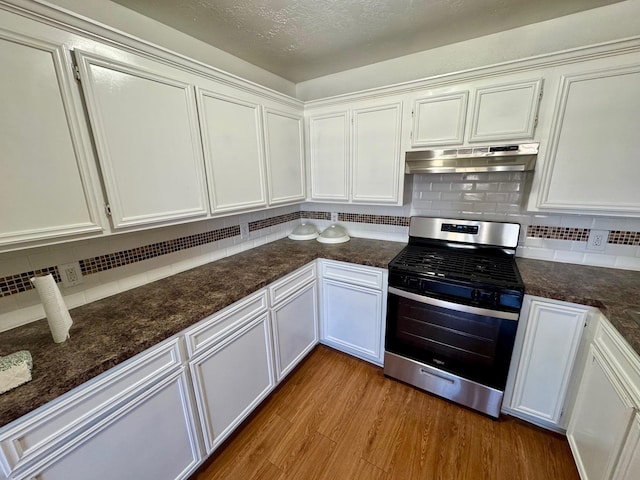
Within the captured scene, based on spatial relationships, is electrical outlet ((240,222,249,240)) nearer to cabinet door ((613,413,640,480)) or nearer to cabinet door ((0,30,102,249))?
cabinet door ((0,30,102,249))

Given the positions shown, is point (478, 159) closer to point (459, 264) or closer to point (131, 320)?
point (459, 264)

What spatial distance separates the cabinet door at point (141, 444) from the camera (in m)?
0.91

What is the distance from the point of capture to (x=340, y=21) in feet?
5.29

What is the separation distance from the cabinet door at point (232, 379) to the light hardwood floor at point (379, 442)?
179 mm

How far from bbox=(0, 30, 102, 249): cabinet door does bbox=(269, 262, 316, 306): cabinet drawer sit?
3.44ft

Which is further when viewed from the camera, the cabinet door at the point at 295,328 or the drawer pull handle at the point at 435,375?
the cabinet door at the point at 295,328

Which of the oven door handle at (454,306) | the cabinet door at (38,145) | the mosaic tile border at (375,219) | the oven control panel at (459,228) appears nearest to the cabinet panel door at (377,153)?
the mosaic tile border at (375,219)

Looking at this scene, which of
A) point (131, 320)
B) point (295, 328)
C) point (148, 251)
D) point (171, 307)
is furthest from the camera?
point (295, 328)

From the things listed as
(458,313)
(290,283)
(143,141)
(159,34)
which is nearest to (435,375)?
(458,313)

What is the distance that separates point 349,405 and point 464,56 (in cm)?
269

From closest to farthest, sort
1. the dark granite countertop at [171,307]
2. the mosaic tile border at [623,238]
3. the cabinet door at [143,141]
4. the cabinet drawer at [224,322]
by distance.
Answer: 1. the dark granite countertop at [171,307]
2. the cabinet door at [143,141]
3. the cabinet drawer at [224,322]
4. the mosaic tile border at [623,238]

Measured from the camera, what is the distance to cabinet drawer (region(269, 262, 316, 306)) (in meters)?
1.74

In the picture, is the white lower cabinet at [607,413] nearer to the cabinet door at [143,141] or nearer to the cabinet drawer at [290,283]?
the cabinet drawer at [290,283]

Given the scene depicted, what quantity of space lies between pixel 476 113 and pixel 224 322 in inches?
78.8
